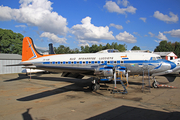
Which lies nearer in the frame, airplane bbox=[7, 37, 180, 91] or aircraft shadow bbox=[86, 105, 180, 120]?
aircraft shadow bbox=[86, 105, 180, 120]

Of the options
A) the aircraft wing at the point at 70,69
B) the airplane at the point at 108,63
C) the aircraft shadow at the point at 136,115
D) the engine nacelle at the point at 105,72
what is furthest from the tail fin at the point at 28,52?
the aircraft shadow at the point at 136,115

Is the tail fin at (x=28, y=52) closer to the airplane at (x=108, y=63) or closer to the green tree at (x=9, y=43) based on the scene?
the airplane at (x=108, y=63)

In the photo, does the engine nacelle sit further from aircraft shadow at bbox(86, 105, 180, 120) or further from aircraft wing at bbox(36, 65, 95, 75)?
aircraft shadow at bbox(86, 105, 180, 120)

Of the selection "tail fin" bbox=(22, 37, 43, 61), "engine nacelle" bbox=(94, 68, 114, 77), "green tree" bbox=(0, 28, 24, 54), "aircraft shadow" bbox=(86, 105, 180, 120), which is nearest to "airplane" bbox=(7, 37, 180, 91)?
"engine nacelle" bbox=(94, 68, 114, 77)

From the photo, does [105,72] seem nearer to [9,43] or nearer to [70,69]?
[70,69]

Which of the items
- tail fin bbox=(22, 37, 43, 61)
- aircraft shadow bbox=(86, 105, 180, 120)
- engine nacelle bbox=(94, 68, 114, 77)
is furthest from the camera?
tail fin bbox=(22, 37, 43, 61)

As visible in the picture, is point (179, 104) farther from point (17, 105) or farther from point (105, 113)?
point (17, 105)

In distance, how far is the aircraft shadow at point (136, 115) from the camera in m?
6.80

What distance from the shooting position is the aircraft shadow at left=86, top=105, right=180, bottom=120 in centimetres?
680

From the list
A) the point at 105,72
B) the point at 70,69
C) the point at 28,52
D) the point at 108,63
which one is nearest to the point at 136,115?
the point at 105,72

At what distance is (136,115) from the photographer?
281 inches

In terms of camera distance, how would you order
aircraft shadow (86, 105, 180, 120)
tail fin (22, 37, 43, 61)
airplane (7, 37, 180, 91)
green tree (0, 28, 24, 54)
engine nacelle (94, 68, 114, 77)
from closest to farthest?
aircraft shadow (86, 105, 180, 120), engine nacelle (94, 68, 114, 77), airplane (7, 37, 180, 91), tail fin (22, 37, 43, 61), green tree (0, 28, 24, 54)

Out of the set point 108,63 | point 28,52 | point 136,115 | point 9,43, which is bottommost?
point 136,115

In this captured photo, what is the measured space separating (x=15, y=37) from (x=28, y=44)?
43970 mm
